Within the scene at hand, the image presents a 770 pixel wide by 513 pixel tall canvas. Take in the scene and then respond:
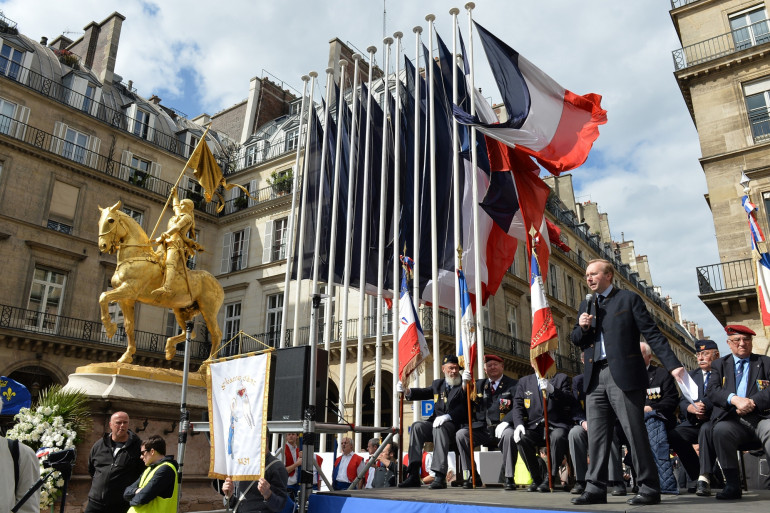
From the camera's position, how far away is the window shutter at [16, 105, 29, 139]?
2214 cm

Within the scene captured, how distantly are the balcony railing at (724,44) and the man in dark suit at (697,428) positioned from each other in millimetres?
15684

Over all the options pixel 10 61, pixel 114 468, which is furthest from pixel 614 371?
pixel 10 61

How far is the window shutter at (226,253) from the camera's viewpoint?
27375mm

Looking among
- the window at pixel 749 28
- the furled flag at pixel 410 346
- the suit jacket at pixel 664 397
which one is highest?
the window at pixel 749 28

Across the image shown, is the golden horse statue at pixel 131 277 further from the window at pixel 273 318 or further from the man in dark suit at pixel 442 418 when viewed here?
the window at pixel 273 318

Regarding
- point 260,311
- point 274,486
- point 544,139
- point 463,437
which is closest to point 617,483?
point 463,437

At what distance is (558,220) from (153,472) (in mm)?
30088

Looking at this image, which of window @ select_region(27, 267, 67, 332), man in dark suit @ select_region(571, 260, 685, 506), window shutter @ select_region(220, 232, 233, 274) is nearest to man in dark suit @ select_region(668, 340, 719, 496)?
man in dark suit @ select_region(571, 260, 685, 506)

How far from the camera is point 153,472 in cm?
499

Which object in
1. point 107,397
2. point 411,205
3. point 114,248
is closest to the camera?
point 107,397

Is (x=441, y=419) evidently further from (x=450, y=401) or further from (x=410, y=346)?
(x=410, y=346)

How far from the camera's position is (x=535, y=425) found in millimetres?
6238

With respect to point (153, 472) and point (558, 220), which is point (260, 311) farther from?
point (153, 472)

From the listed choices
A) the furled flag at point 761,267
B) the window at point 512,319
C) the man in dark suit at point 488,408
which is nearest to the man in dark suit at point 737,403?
the man in dark suit at point 488,408
